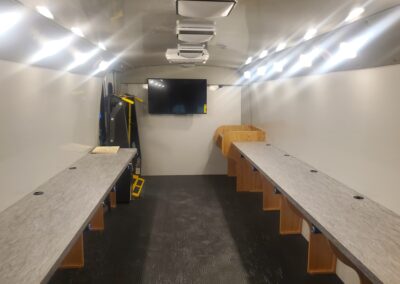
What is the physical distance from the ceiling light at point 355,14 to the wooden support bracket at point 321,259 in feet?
5.45

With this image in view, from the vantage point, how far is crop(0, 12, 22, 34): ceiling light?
1730 mm

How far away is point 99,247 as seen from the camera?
3.28 metres

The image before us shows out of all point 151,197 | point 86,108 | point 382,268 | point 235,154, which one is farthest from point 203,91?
point 382,268

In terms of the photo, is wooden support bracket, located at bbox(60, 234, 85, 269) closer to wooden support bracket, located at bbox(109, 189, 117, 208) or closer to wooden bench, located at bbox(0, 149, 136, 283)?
wooden bench, located at bbox(0, 149, 136, 283)

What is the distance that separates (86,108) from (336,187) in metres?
2.72

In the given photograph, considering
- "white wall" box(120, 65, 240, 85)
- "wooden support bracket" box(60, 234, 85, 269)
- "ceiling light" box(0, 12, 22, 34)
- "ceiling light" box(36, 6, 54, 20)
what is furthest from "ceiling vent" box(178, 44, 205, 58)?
"white wall" box(120, 65, 240, 85)

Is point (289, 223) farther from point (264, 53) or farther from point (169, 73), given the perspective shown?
point (169, 73)

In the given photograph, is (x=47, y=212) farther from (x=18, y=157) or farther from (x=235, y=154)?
(x=235, y=154)

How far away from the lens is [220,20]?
2.24m

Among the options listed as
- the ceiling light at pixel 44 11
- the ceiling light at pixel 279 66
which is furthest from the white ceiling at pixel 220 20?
the ceiling light at pixel 279 66

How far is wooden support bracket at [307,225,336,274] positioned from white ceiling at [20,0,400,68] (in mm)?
1692

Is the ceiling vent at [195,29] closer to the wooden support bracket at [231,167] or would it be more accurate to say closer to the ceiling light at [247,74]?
the ceiling light at [247,74]

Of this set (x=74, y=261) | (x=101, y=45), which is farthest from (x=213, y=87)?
(x=74, y=261)

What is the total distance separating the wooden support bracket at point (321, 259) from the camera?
274 cm
